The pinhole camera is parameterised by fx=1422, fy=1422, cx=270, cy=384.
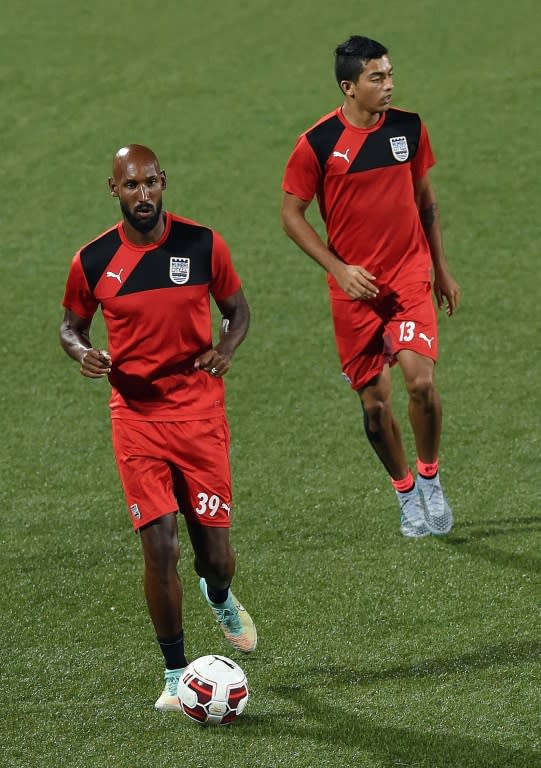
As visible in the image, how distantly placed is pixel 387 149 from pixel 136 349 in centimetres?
213

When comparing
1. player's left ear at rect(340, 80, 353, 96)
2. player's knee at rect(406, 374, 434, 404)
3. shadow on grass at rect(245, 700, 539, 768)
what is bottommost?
shadow on grass at rect(245, 700, 539, 768)

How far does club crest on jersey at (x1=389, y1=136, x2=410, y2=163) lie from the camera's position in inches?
292

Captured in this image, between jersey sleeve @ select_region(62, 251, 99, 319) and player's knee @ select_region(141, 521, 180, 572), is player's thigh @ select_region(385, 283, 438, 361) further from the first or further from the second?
player's knee @ select_region(141, 521, 180, 572)

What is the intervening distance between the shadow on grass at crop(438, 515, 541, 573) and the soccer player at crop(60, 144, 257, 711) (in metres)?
1.73

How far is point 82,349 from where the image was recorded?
5957 mm

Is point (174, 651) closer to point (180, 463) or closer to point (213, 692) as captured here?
point (213, 692)

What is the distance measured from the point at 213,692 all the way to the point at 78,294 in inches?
69.6

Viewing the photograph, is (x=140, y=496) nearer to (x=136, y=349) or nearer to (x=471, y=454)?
(x=136, y=349)

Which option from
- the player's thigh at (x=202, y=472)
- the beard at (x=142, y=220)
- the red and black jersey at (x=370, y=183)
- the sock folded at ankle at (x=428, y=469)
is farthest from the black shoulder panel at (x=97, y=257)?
the sock folded at ankle at (x=428, y=469)

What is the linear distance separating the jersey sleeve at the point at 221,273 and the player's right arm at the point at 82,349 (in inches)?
23.1

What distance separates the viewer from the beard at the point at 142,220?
5.91 meters

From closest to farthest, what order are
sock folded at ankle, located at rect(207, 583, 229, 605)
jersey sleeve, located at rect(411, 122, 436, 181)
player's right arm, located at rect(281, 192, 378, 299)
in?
sock folded at ankle, located at rect(207, 583, 229, 605) < player's right arm, located at rect(281, 192, 378, 299) < jersey sleeve, located at rect(411, 122, 436, 181)

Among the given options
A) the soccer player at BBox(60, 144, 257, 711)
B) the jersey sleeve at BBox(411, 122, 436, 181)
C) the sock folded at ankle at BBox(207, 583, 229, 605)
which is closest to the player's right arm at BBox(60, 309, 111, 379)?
the soccer player at BBox(60, 144, 257, 711)

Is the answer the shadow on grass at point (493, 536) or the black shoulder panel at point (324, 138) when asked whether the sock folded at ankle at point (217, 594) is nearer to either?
the shadow on grass at point (493, 536)
